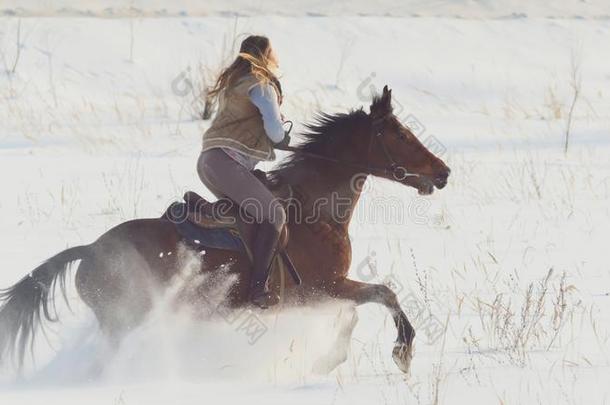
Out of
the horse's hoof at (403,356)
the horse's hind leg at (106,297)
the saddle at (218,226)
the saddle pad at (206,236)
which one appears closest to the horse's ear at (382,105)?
the saddle at (218,226)

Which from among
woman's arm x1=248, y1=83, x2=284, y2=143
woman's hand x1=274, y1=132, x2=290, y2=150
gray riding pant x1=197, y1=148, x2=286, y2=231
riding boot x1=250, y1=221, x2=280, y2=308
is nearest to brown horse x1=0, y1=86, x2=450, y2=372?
riding boot x1=250, y1=221, x2=280, y2=308

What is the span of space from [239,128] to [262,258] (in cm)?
72

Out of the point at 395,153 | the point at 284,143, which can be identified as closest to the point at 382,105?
the point at 395,153

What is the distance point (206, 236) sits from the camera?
6.70 metres

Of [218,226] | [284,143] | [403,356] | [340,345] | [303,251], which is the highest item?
[284,143]

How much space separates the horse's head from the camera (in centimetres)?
692

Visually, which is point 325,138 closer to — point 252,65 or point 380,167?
point 380,167

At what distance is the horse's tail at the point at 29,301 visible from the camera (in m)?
6.65

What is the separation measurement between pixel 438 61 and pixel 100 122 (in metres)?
9.16

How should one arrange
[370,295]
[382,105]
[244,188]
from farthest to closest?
[382,105] < [370,295] < [244,188]

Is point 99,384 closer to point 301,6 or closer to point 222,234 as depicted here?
point 222,234

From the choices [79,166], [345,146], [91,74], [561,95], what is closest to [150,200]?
[79,166]

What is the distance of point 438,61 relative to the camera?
23.9 meters

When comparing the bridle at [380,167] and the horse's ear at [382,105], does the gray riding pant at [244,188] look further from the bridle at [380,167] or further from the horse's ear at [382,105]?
the horse's ear at [382,105]
